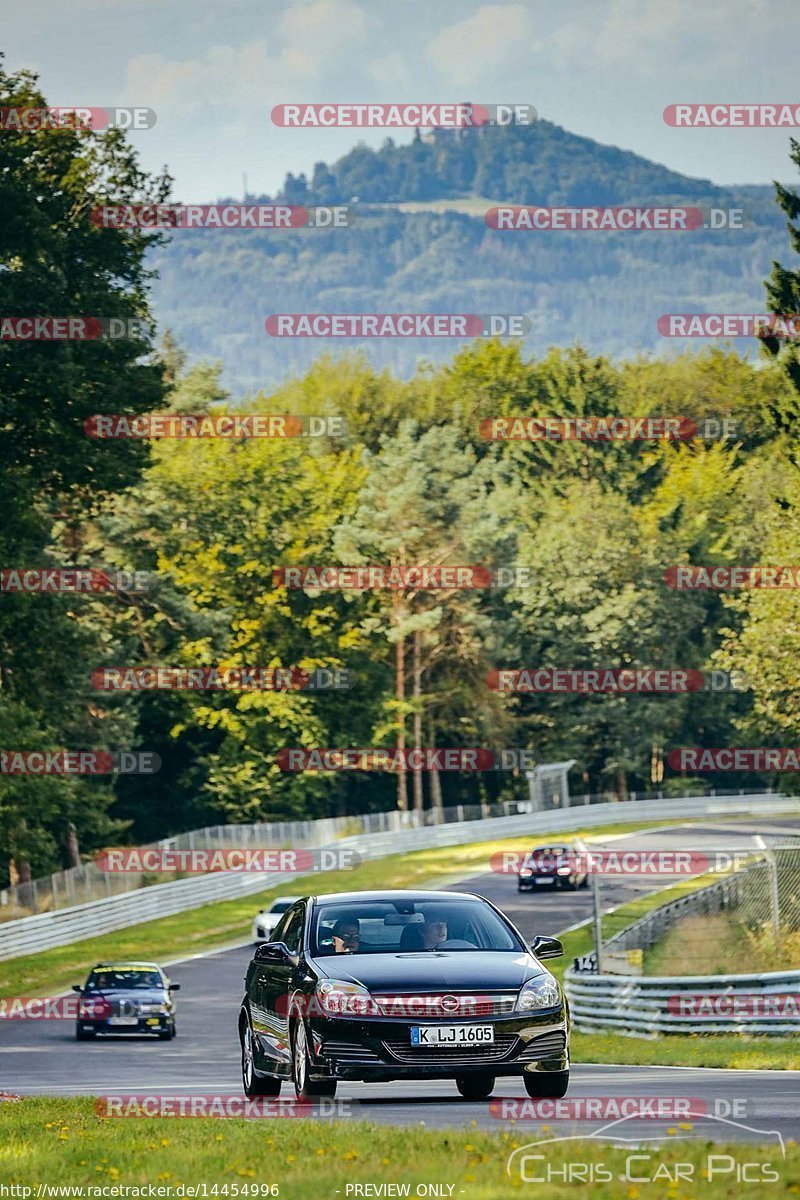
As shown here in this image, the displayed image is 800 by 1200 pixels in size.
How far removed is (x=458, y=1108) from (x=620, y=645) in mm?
82687

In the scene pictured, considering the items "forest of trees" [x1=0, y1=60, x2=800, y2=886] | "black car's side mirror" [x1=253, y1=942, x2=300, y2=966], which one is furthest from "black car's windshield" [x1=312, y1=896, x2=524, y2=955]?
"forest of trees" [x1=0, y1=60, x2=800, y2=886]

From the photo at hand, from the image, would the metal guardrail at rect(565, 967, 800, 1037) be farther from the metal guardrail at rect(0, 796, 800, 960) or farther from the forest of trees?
the metal guardrail at rect(0, 796, 800, 960)

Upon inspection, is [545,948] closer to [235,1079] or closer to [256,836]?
[235,1079]

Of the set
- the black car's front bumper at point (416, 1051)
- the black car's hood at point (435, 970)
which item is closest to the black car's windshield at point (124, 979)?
the black car's hood at point (435, 970)

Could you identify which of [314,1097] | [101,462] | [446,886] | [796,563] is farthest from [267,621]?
[314,1097]

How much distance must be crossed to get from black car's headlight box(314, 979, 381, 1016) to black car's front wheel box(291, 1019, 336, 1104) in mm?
381

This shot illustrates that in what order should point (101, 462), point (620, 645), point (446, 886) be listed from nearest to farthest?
point (101, 462), point (446, 886), point (620, 645)

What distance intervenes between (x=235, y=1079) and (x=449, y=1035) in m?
8.18

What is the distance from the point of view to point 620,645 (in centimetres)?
9600

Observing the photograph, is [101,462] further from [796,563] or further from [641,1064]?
[641,1064]

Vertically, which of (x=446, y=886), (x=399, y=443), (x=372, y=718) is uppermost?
(x=399, y=443)

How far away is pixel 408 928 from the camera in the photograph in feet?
47.6

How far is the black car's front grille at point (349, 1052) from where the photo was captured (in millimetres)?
13359

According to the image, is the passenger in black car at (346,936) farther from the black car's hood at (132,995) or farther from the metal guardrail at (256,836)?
the metal guardrail at (256,836)
